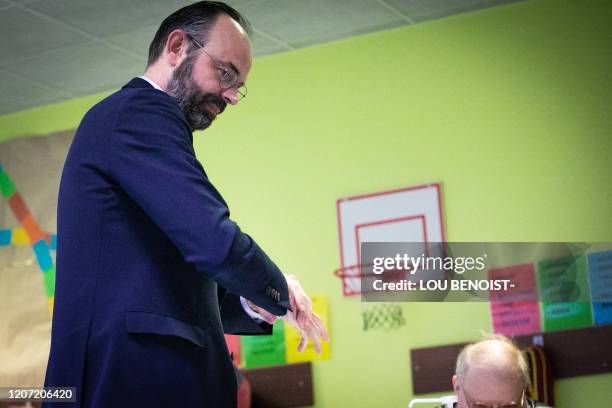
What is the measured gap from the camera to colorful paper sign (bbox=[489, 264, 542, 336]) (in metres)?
4.70

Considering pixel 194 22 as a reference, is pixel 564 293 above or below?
below

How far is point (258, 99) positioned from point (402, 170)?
1.02 metres

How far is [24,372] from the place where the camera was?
5.75 metres

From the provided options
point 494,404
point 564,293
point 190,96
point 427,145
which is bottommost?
point 494,404

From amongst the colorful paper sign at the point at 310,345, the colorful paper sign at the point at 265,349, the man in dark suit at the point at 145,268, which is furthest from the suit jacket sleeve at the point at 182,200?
the colorful paper sign at the point at 265,349

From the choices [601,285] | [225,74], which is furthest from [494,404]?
[601,285]

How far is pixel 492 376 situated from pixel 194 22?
166 centimetres

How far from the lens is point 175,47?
1.87 meters

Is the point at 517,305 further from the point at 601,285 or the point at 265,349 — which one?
the point at 265,349

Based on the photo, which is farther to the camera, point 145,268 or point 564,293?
point 564,293

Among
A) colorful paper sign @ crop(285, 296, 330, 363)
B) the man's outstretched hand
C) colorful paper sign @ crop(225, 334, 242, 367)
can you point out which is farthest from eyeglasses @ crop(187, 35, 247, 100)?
colorful paper sign @ crop(225, 334, 242, 367)

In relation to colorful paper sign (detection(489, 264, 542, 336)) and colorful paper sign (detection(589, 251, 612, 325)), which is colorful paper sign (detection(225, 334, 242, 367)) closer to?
colorful paper sign (detection(489, 264, 542, 336))

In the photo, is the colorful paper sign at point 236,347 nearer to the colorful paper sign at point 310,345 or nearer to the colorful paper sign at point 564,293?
the colorful paper sign at point 310,345

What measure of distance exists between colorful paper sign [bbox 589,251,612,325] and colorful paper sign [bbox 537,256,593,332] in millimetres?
29
